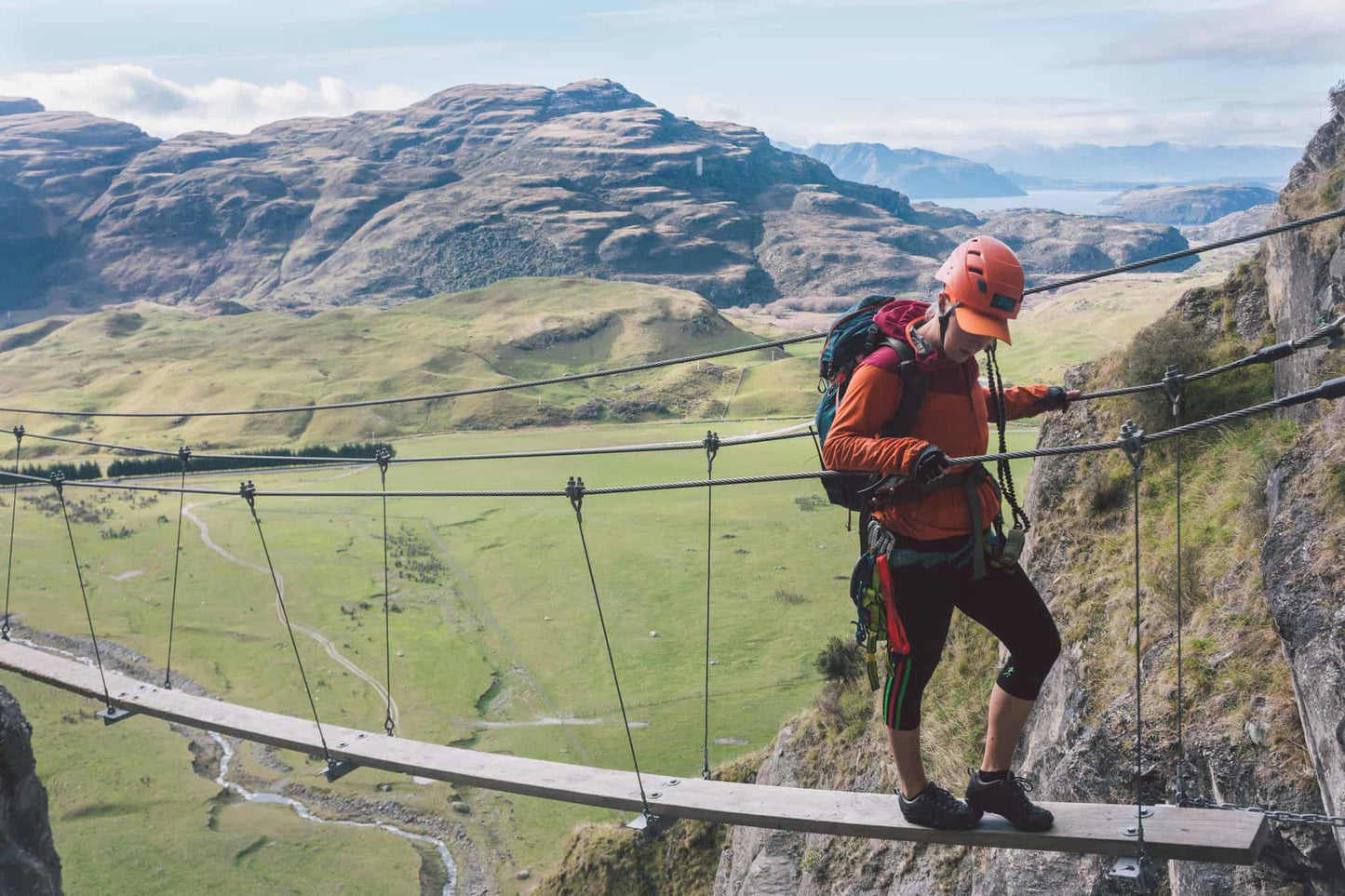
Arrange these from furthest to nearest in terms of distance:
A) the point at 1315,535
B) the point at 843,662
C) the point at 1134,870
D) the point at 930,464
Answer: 1. the point at 843,662
2. the point at 1315,535
3. the point at 1134,870
4. the point at 930,464

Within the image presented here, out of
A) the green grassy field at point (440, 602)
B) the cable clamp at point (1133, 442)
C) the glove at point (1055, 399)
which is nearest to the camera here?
the cable clamp at point (1133, 442)

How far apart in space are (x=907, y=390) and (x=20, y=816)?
45.1ft

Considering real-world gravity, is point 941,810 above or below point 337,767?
above

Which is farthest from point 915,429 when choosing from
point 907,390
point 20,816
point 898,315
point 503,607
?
point 503,607

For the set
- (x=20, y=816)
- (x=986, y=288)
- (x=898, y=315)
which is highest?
(x=986, y=288)

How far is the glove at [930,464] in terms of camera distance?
4320mm

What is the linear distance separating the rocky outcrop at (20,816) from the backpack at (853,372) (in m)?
12.2

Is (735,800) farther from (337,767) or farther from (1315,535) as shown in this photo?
(1315,535)

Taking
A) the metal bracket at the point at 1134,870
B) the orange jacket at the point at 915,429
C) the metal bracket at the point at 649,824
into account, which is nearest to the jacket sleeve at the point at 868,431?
the orange jacket at the point at 915,429

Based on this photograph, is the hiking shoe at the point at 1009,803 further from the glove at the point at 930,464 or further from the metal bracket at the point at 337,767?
the metal bracket at the point at 337,767

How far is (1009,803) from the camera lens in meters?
5.22

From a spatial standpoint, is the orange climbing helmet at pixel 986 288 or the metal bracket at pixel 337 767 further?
the metal bracket at pixel 337 767

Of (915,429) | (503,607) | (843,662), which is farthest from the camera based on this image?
(503,607)

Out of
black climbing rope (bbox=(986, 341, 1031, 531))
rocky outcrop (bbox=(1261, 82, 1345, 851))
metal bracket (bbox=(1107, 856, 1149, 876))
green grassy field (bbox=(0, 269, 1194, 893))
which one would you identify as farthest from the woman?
green grassy field (bbox=(0, 269, 1194, 893))
